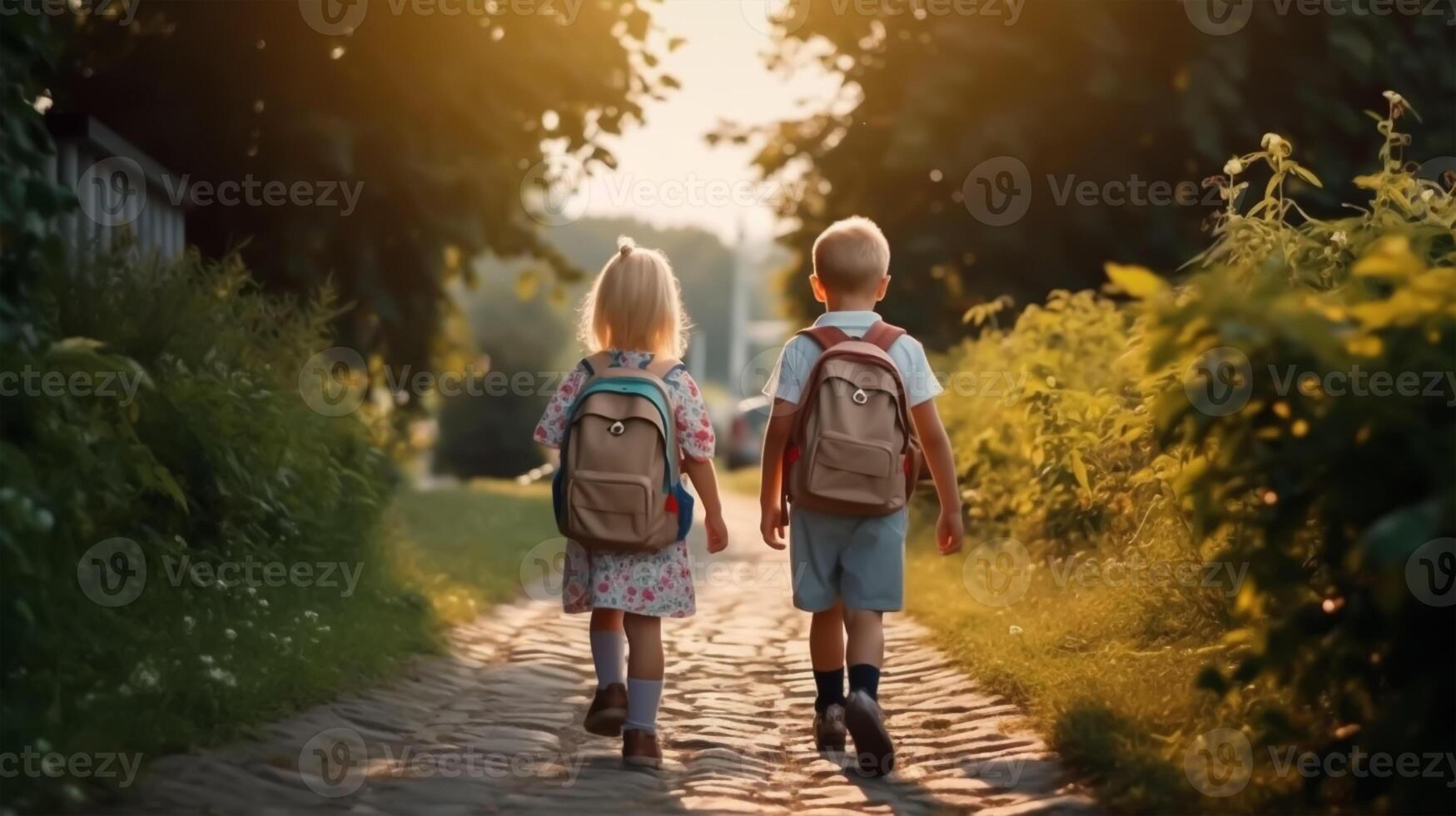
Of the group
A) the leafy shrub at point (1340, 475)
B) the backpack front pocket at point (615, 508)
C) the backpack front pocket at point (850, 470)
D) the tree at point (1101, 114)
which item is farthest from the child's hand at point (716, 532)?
the tree at point (1101, 114)

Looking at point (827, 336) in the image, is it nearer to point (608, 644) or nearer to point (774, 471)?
point (774, 471)

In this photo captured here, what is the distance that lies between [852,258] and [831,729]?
1.61m

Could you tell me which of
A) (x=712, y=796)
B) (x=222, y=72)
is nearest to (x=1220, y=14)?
(x=222, y=72)

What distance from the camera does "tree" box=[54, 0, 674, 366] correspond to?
10555mm

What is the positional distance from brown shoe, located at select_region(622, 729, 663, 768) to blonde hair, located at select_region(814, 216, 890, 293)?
1668 millimetres

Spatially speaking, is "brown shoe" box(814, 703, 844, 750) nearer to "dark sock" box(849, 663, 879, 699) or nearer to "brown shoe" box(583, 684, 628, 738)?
"dark sock" box(849, 663, 879, 699)

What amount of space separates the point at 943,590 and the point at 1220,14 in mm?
6263

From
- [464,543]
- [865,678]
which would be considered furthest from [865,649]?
[464,543]

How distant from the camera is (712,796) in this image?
5.18 m

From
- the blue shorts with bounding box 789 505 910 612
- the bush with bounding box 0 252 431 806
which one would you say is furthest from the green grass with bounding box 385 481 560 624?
the blue shorts with bounding box 789 505 910 612

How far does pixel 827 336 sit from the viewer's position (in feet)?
19.0

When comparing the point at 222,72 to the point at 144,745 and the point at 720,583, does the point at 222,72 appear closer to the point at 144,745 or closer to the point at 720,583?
the point at 720,583

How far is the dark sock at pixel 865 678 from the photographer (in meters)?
5.51

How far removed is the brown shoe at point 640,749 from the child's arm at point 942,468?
1.17 meters
